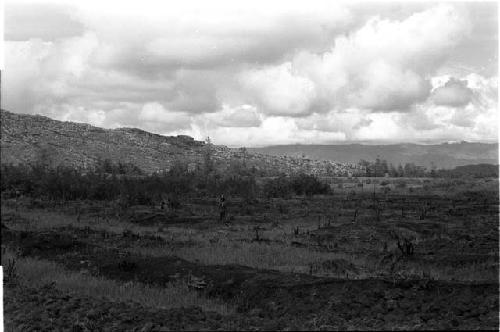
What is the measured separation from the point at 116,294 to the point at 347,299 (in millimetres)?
5083

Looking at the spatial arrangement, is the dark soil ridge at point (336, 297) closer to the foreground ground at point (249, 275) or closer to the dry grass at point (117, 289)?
the foreground ground at point (249, 275)

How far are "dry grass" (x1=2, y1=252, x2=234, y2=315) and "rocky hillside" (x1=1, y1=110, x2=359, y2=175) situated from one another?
6182 centimetres

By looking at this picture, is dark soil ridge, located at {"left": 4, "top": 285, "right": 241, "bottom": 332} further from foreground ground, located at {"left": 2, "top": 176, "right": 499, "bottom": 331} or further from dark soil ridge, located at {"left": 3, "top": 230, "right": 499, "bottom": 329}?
dark soil ridge, located at {"left": 3, "top": 230, "right": 499, "bottom": 329}

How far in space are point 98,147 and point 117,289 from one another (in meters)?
103

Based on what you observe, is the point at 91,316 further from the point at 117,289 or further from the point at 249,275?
the point at 249,275

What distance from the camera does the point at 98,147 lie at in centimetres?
11031

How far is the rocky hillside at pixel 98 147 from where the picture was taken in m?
88.4

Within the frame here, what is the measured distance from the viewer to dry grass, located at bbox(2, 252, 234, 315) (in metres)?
10.5

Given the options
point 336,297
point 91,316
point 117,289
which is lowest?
point 117,289

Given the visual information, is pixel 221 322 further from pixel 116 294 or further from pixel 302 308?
pixel 116 294

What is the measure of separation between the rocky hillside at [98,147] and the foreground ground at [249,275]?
185ft

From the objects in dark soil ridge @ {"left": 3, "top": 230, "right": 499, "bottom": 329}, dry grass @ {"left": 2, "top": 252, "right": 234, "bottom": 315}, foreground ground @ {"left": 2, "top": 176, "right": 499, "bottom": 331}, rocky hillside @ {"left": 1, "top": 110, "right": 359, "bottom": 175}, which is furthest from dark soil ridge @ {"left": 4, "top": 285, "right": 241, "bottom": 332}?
rocky hillside @ {"left": 1, "top": 110, "right": 359, "bottom": 175}

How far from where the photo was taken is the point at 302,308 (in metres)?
9.08

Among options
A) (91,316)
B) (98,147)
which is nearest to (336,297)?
(91,316)
